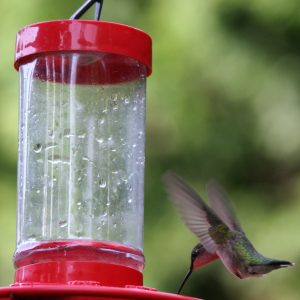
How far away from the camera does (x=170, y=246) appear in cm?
552

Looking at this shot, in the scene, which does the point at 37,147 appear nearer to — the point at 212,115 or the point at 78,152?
the point at 78,152

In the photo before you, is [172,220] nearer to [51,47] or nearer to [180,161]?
[180,161]

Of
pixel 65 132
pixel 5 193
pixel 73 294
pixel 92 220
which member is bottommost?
pixel 73 294

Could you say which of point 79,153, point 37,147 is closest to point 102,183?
point 79,153

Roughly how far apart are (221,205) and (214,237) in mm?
211

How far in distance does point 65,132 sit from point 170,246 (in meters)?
2.84

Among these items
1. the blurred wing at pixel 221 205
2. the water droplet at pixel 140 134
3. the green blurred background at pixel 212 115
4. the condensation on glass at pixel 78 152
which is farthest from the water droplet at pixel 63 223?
the green blurred background at pixel 212 115

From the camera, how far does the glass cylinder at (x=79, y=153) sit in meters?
2.70

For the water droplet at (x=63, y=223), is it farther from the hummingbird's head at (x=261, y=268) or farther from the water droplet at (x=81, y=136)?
the hummingbird's head at (x=261, y=268)

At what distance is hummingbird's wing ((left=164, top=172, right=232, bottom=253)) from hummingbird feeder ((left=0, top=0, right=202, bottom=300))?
0.79ft

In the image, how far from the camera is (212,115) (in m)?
5.84

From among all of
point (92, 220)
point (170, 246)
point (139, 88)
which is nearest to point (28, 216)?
point (92, 220)

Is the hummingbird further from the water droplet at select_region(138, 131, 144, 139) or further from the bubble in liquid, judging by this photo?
the bubble in liquid

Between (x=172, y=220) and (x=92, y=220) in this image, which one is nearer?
(x=92, y=220)
